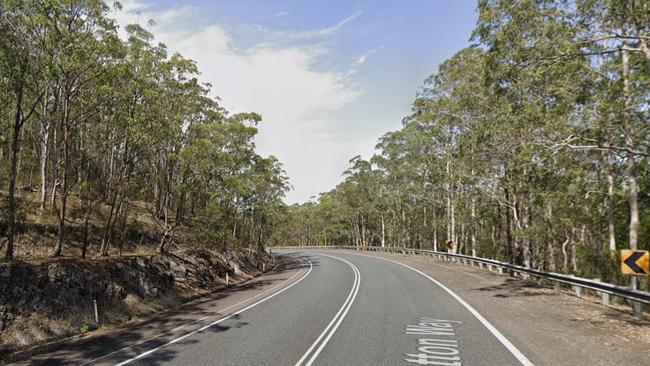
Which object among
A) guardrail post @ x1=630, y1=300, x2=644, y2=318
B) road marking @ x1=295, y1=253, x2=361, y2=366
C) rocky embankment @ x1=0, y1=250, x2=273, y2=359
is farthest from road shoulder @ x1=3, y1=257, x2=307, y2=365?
guardrail post @ x1=630, y1=300, x2=644, y2=318

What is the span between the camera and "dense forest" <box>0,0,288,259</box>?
13.2m

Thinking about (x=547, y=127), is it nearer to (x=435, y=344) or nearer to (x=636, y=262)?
(x=636, y=262)

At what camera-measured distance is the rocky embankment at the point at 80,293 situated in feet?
36.7

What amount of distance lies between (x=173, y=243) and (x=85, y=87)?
12.2 meters

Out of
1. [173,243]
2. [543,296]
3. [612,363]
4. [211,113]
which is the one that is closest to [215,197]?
[173,243]

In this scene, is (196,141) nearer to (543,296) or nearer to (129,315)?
(129,315)

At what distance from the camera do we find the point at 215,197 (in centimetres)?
2588

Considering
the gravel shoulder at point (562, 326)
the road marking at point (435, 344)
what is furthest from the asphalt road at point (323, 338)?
the gravel shoulder at point (562, 326)

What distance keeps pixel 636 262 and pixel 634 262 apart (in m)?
0.04

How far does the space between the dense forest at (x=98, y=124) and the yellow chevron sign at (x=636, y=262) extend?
684 inches

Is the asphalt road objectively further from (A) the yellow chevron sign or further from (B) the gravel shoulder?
(A) the yellow chevron sign

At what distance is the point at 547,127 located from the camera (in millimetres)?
13789

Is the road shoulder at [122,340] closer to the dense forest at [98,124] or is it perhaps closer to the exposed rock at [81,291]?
the exposed rock at [81,291]

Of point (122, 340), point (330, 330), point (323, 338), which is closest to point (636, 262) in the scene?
point (330, 330)
